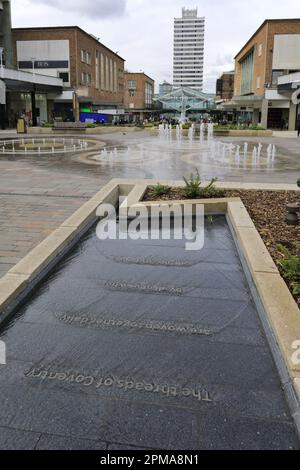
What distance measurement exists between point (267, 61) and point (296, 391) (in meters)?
57.8

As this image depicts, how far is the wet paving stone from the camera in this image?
8.95 feet

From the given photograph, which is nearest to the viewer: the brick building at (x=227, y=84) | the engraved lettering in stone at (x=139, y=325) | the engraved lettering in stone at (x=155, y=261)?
the engraved lettering in stone at (x=139, y=325)

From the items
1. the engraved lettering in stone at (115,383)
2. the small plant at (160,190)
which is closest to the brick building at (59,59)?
the small plant at (160,190)

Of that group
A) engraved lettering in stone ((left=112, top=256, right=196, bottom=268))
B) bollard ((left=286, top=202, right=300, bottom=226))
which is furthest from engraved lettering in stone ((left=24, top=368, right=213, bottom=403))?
bollard ((left=286, top=202, right=300, bottom=226))

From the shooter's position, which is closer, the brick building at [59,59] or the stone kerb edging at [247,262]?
the stone kerb edging at [247,262]

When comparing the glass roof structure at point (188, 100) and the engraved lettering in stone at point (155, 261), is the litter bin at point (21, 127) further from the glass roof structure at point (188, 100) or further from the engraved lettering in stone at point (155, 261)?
the glass roof structure at point (188, 100)

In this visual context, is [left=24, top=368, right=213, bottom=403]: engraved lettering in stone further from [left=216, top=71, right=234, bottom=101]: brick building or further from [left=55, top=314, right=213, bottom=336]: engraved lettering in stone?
[left=216, top=71, right=234, bottom=101]: brick building

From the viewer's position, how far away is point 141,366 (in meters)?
3.41

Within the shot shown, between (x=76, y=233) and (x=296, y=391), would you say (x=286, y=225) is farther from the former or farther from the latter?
(x=296, y=391)

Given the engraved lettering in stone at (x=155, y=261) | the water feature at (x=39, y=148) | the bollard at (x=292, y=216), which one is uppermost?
the water feature at (x=39, y=148)

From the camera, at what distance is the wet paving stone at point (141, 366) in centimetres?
273

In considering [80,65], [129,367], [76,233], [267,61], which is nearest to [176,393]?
[129,367]

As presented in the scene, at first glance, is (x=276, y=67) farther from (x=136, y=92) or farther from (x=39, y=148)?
(x=136, y=92)

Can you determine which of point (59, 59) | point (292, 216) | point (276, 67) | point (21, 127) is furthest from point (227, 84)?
point (292, 216)
